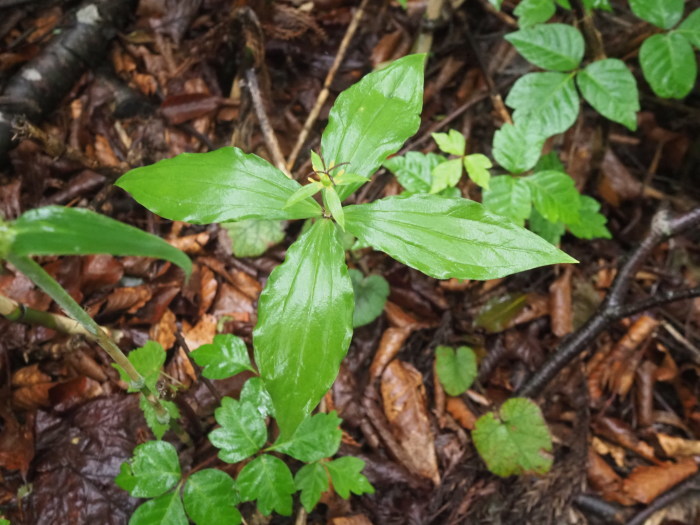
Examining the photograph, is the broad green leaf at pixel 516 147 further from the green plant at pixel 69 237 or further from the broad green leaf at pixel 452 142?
the green plant at pixel 69 237

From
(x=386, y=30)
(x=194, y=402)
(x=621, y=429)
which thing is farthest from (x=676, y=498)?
(x=386, y=30)

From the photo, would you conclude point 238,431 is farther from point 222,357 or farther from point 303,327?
point 303,327

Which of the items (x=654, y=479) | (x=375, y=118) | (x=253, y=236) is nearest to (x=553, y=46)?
(x=375, y=118)

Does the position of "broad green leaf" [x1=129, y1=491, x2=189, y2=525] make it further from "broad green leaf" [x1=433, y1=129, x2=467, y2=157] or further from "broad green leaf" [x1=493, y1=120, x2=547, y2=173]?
"broad green leaf" [x1=493, y1=120, x2=547, y2=173]

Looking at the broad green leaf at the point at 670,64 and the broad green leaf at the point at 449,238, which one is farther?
the broad green leaf at the point at 670,64

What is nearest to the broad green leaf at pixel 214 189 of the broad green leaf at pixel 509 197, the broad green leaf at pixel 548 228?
the broad green leaf at pixel 509 197
